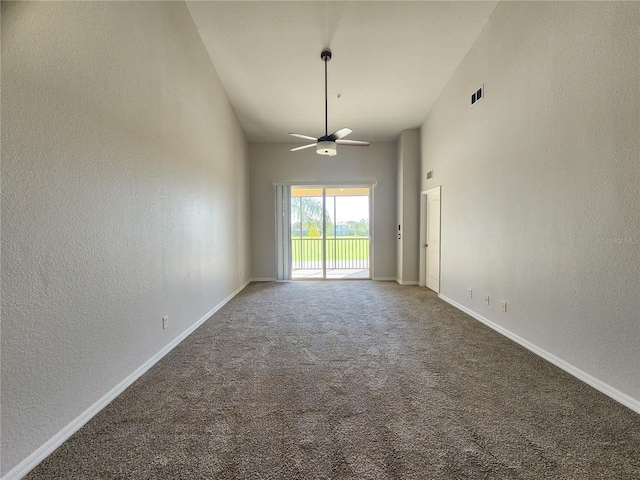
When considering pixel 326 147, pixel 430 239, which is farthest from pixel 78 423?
pixel 430 239

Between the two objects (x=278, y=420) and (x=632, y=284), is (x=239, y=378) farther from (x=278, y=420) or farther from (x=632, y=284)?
(x=632, y=284)

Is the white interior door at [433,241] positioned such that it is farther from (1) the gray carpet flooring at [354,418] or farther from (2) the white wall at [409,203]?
Answer: (1) the gray carpet flooring at [354,418]

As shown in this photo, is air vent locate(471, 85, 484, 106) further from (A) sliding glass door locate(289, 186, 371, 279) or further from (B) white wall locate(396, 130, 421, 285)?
(A) sliding glass door locate(289, 186, 371, 279)

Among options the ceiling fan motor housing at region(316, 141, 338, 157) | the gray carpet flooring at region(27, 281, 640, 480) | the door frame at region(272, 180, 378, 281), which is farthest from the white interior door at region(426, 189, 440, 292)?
the ceiling fan motor housing at region(316, 141, 338, 157)

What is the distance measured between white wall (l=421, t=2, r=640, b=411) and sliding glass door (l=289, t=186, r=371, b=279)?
9.54ft

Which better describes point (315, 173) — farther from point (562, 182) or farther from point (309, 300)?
point (562, 182)

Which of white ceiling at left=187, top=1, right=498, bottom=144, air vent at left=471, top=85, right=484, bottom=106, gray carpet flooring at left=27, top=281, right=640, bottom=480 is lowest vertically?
gray carpet flooring at left=27, top=281, right=640, bottom=480

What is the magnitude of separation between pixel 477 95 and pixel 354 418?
393cm

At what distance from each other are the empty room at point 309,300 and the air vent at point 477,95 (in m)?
0.11

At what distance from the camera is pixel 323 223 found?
247 inches

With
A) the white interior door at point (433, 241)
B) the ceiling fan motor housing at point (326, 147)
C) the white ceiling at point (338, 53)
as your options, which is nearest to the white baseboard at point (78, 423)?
the ceiling fan motor housing at point (326, 147)

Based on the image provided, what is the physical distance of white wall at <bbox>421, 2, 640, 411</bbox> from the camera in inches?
70.6

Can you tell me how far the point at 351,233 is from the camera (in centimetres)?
649

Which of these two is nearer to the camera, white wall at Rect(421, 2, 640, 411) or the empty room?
the empty room
